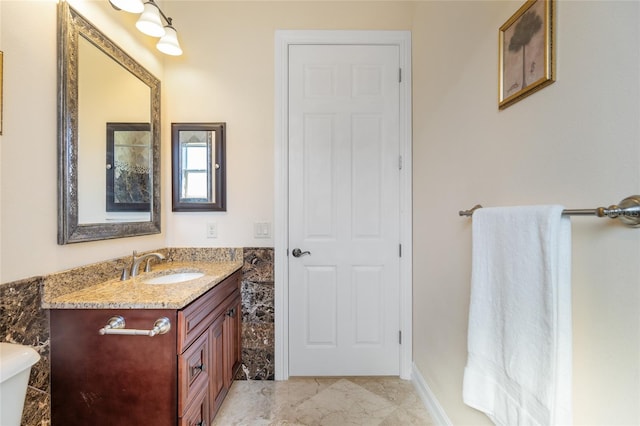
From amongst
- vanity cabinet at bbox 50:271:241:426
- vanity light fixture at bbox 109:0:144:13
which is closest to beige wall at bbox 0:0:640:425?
vanity light fixture at bbox 109:0:144:13

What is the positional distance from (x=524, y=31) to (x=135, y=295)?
1804 millimetres

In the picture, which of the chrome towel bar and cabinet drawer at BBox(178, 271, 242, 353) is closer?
the chrome towel bar

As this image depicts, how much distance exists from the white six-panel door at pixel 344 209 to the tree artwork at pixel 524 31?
103cm

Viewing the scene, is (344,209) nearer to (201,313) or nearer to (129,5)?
(201,313)

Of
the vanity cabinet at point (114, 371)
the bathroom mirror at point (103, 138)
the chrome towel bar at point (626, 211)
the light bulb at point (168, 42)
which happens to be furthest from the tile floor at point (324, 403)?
the light bulb at point (168, 42)

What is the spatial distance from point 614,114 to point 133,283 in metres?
1.93

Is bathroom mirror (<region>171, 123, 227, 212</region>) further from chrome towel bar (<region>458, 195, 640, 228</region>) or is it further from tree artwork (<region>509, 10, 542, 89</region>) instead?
chrome towel bar (<region>458, 195, 640, 228</region>)

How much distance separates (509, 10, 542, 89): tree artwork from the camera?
2.83 ft

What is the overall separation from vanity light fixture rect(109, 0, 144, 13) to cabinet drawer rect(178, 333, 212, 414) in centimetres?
171

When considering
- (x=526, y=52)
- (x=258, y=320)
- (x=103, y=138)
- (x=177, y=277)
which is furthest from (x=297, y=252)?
(x=526, y=52)

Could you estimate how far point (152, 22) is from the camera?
59.2 inches

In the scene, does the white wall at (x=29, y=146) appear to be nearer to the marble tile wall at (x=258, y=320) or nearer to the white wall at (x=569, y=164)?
the marble tile wall at (x=258, y=320)

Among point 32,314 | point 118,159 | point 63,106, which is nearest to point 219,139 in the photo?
point 118,159

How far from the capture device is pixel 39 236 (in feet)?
3.59
